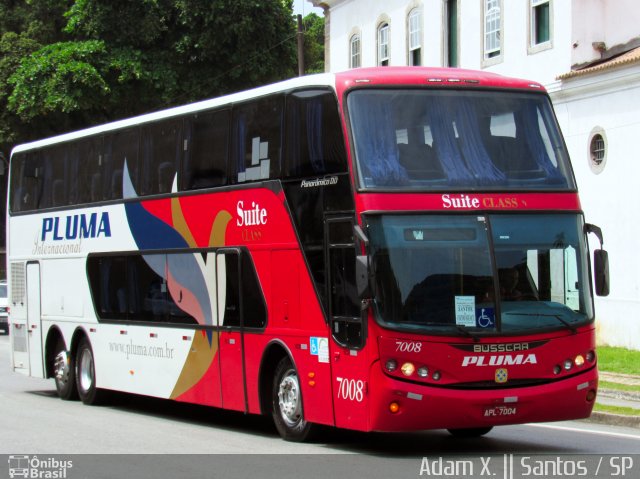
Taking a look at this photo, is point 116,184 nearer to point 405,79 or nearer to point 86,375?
point 86,375

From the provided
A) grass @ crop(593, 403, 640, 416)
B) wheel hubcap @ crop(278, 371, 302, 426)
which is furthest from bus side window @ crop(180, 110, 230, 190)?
grass @ crop(593, 403, 640, 416)

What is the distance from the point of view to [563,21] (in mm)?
26781

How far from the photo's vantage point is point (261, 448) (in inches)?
520

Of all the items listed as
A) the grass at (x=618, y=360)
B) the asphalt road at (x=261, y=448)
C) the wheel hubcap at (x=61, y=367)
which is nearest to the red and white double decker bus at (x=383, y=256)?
the asphalt road at (x=261, y=448)

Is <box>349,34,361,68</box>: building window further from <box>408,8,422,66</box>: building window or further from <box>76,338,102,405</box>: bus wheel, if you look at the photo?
<box>76,338,102,405</box>: bus wheel

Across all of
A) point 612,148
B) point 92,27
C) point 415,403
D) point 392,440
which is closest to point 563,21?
point 612,148

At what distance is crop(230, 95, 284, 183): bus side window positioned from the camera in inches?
560

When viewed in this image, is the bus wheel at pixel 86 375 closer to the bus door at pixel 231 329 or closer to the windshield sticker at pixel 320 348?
the bus door at pixel 231 329

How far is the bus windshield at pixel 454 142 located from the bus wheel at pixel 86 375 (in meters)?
8.17

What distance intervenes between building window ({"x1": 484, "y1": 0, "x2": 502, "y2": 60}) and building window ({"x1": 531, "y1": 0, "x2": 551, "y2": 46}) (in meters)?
1.43

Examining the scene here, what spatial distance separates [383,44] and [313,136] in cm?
2190

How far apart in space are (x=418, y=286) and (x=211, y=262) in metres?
4.18

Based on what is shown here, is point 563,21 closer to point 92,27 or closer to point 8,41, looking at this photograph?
point 92,27

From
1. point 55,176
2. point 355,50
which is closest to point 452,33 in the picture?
point 355,50
